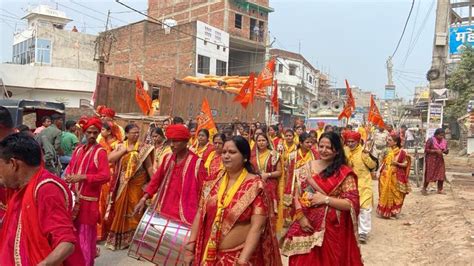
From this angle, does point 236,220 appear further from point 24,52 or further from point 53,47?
point 24,52

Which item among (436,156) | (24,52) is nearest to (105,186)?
(436,156)

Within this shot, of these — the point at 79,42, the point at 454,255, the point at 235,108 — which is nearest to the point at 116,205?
the point at 454,255

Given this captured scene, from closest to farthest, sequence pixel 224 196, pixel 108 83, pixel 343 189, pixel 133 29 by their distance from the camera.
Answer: pixel 224 196
pixel 343 189
pixel 108 83
pixel 133 29

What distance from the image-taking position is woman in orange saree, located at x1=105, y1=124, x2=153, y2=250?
607 cm

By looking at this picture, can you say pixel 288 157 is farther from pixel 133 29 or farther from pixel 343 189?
pixel 133 29

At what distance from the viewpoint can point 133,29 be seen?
110 feet

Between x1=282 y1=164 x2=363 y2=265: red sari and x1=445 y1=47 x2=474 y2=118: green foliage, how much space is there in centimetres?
2070

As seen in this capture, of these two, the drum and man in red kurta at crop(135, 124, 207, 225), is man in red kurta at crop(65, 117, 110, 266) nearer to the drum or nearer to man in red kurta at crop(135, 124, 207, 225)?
man in red kurta at crop(135, 124, 207, 225)

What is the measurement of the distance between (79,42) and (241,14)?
13.0m

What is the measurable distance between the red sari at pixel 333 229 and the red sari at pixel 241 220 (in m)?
0.60

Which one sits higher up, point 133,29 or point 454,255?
point 133,29

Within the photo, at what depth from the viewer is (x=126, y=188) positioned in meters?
6.14

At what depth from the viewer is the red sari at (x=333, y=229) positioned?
12.0 feet

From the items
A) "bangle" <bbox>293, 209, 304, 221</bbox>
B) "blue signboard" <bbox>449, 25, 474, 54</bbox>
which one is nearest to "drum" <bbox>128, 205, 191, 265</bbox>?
"bangle" <bbox>293, 209, 304, 221</bbox>
